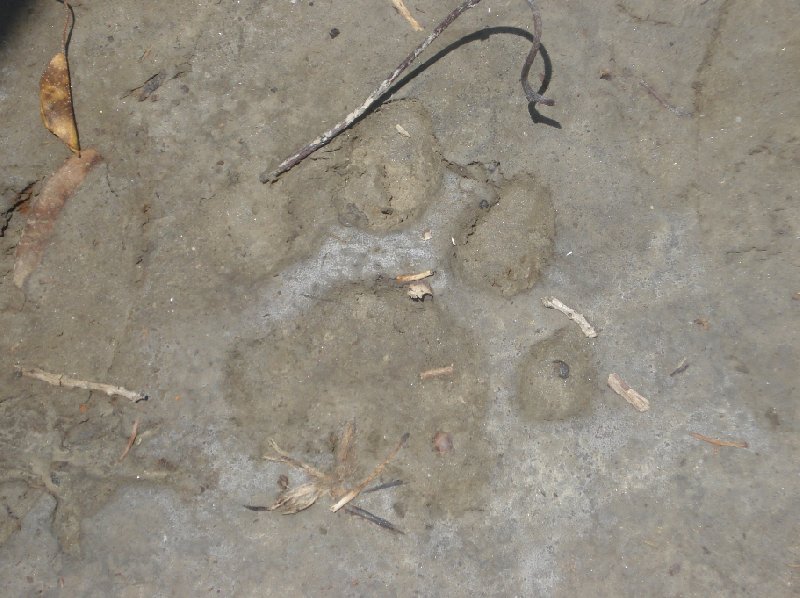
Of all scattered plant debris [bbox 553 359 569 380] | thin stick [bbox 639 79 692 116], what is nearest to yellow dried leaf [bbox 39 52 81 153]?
scattered plant debris [bbox 553 359 569 380]

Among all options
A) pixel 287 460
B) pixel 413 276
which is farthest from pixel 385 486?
pixel 413 276

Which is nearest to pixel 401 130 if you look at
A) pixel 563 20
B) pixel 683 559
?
pixel 563 20

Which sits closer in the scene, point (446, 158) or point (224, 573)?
point (224, 573)

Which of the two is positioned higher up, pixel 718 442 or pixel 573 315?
pixel 573 315

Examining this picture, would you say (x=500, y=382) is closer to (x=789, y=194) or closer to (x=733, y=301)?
(x=733, y=301)

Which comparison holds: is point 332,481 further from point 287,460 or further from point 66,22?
point 66,22

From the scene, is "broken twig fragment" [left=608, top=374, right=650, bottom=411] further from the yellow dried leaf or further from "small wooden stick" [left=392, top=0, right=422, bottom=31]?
the yellow dried leaf
